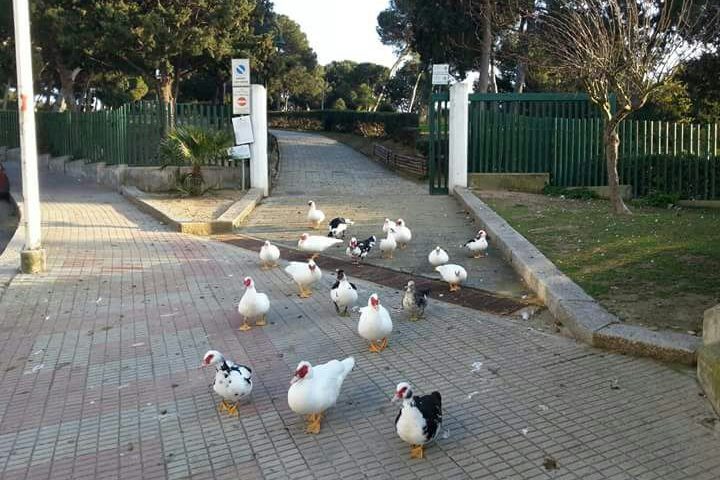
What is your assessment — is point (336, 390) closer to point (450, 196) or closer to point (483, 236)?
point (483, 236)

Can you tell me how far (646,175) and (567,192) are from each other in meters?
2.13

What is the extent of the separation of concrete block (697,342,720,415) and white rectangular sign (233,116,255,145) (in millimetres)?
13035

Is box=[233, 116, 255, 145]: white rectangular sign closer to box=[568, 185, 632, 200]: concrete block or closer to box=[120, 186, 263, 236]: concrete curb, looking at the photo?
box=[120, 186, 263, 236]: concrete curb

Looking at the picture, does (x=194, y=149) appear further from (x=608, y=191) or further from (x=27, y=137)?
(x=608, y=191)

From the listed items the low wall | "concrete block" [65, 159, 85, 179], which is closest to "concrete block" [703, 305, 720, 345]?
the low wall

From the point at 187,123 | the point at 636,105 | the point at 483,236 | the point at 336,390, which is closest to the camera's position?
the point at 336,390

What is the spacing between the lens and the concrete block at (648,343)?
5.24 metres

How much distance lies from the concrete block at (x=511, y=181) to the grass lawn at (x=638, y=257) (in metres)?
3.63

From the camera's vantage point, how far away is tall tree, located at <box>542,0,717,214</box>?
41.0 ft

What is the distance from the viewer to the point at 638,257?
8.10 m

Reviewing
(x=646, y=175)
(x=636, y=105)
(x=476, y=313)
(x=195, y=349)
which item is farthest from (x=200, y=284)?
(x=646, y=175)

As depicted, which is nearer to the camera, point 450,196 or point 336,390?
point 336,390

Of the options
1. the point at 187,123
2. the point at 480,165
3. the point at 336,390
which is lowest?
Answer: the point at 336,390

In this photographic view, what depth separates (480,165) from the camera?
16.9 metres
